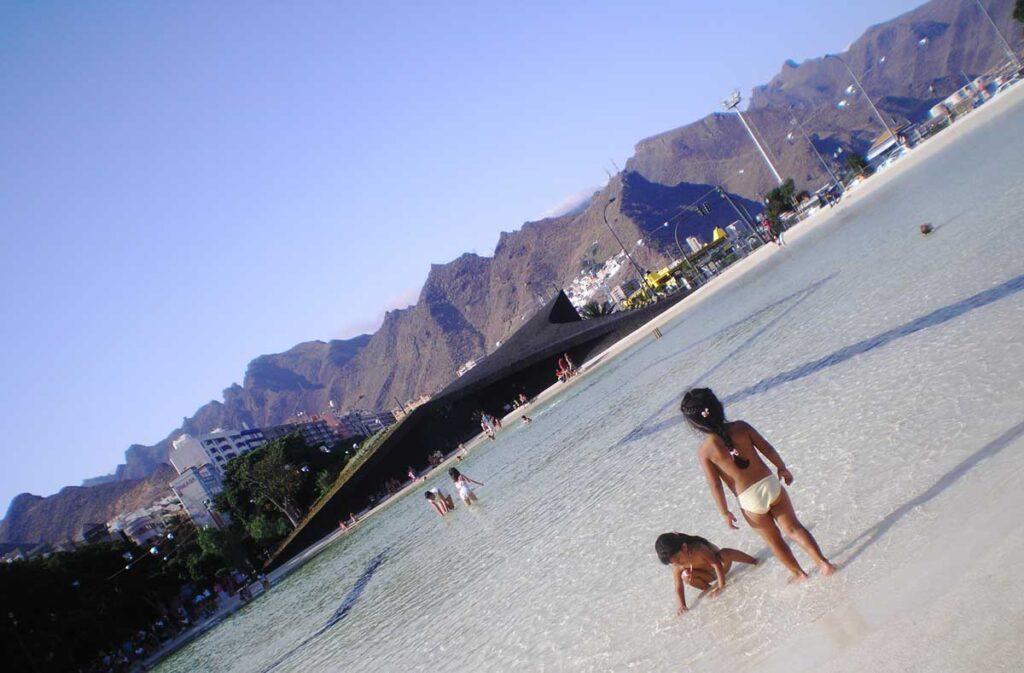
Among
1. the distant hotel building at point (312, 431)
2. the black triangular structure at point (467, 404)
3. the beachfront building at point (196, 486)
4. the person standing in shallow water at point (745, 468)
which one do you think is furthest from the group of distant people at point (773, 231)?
the distant hotel building at point (312, 431)

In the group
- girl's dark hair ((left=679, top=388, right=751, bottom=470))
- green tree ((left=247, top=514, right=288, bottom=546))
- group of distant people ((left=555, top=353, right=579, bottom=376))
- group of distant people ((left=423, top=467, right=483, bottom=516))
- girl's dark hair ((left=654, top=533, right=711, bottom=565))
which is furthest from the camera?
green tree ((left=247, top=514, right=288, bottom=546))

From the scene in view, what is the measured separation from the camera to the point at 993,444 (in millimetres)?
4082

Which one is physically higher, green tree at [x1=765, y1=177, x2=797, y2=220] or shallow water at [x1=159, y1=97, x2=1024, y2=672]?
green tree at [x1=765, y1=177, x2=797, y2=220]

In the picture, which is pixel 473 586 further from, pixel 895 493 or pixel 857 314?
pixel 857 314

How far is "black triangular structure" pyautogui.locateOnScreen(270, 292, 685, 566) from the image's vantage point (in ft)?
114

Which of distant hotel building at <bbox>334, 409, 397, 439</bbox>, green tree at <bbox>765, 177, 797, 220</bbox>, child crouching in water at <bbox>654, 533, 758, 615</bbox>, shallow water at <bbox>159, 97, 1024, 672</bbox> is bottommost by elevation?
shallow water at <bbox>159, 97, 1024, 672</bbox>

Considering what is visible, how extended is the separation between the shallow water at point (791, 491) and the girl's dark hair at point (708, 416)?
0.91m

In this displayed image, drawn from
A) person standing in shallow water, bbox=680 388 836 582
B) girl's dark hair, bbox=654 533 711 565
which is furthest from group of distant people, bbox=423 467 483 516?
person standing in shallow water, bbox=680 388 836 582

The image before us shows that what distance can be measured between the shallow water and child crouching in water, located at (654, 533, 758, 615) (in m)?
0.10

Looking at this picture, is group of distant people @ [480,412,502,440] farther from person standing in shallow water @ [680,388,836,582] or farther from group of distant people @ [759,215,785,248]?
person standing in shallow water @ [680,388,836,582]

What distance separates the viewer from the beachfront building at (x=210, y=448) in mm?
130500

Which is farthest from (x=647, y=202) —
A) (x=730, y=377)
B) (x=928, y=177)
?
(x=730, y=377)

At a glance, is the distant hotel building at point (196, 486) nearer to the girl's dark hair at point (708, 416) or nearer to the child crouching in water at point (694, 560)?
the child crouching in water at point (694, 560)

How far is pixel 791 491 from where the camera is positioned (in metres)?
5.12
